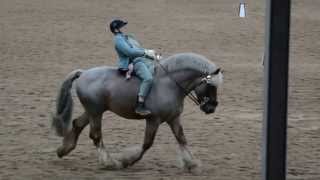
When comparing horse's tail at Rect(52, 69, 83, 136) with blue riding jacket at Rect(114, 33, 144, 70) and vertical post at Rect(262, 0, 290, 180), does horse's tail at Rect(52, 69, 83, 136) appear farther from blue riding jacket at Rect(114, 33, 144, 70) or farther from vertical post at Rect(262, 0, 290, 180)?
vertical post at Rect(262, 0, 290, 180)

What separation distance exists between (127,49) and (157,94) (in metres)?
0.55

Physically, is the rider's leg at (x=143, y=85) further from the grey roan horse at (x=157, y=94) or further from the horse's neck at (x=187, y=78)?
the horse's neck at (x=187, y=78)

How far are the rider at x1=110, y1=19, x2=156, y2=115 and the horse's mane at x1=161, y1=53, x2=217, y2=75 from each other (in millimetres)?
203

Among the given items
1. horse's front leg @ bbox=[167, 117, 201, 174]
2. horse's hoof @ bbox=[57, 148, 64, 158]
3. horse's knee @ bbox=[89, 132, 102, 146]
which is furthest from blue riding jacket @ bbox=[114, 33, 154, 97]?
horse's hoof @ bbox=[57, 148, 64, 158]

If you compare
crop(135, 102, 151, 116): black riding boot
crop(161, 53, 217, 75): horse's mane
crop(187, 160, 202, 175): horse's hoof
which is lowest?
crop(187, 160, 202, 175): horse's hoof

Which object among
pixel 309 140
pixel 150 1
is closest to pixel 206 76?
pixel 309 140

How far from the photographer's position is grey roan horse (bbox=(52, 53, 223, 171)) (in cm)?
811

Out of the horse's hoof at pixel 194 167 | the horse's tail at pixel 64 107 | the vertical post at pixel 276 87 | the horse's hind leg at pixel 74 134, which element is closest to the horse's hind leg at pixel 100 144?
the horse's hind leg at pixel 74 134

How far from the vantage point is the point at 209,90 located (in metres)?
8.18

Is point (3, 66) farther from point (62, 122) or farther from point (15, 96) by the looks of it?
point (62, 122)

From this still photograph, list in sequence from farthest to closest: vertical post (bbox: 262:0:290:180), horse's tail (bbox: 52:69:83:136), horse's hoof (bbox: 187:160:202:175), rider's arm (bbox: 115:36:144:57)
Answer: horse's tail (bbox: 52:69:83:136)
horse's hoof (bbox: 187:160:202:175)
rider's arm (bbox: 115:36:144:57)
vertical post (bbox: 262:0:290:180)

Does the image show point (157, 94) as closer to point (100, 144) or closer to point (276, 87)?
point (100, 144)

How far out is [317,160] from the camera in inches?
363

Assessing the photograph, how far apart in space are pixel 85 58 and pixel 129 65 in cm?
1043
